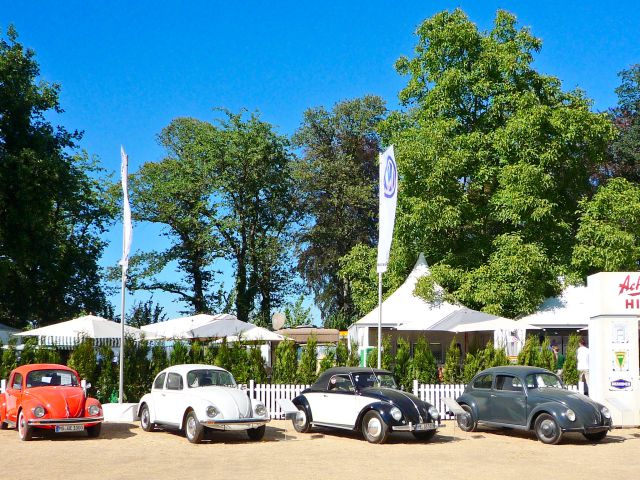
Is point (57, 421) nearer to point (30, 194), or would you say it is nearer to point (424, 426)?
point (424, 426)

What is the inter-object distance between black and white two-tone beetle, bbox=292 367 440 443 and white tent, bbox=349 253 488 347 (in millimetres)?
9255

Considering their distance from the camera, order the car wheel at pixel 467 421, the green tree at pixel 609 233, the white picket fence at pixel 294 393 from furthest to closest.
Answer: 1. the green tree at pixel 609 233
2. the white picket fence at pixel 294 393
3. the car wheel at pixel 467 421

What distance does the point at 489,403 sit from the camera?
17578mm

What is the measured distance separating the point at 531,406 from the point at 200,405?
681 centimetres

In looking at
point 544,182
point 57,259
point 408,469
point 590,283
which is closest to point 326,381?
point 408,469

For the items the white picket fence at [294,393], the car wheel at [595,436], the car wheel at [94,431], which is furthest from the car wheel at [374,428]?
the car wheel at [94,431]

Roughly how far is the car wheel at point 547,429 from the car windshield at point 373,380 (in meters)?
3.08

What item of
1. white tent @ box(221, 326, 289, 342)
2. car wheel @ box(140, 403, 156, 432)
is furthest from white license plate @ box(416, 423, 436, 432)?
white tent @ box(221, 326, 289, 342)

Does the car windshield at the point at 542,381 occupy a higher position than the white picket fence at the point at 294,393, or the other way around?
the car windshield at the point at 542,381

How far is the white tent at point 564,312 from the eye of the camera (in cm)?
3111

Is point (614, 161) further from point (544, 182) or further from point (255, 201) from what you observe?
point (255, 201)

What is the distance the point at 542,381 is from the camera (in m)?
17.1

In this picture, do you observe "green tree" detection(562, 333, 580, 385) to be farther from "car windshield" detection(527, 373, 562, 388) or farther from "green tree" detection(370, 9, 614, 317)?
"green tree" detection(370, 9, 614, 317)

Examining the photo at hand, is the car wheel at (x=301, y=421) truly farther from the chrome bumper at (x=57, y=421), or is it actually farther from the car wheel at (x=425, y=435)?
the chrome bumper at (x=57, y=421)
